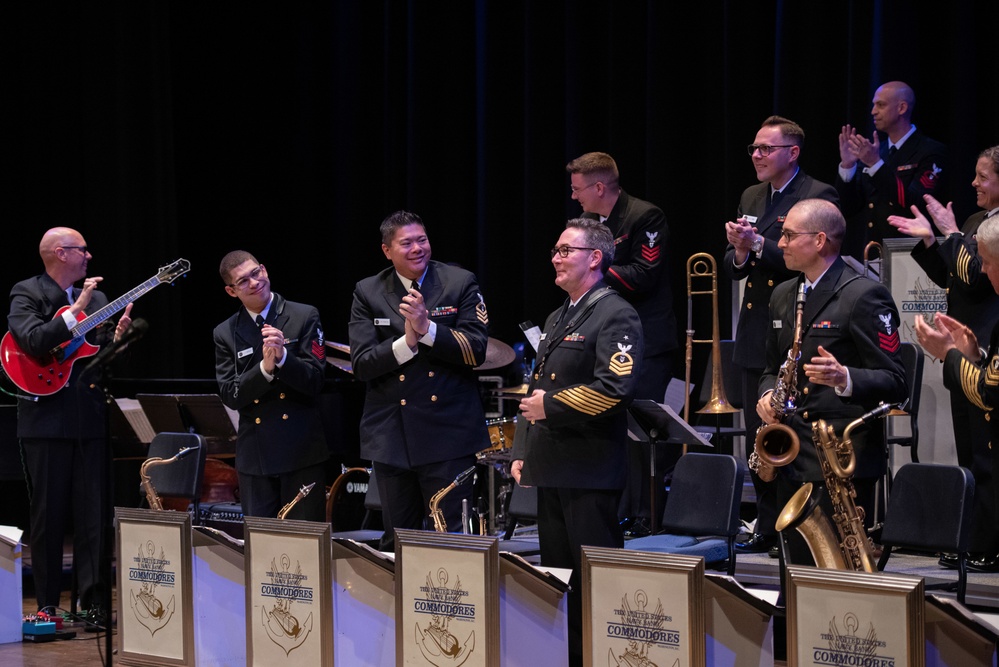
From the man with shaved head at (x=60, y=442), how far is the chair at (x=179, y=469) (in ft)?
0.89

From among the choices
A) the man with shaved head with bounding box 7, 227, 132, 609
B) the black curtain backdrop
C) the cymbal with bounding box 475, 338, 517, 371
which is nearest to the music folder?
the cymbal with bounding box 475, 338, 517, 371

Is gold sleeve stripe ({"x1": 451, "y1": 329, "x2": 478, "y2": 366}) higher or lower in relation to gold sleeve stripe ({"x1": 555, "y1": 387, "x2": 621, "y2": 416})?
higher

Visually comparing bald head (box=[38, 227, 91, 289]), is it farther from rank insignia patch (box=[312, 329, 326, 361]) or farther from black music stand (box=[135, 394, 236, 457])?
rank insignia patch (box=[312, 329, 326, 361])

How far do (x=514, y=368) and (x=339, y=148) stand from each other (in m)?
2.97

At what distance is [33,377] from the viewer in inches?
242

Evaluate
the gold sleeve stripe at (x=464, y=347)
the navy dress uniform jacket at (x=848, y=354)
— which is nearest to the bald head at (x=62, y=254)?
the gold sleeve stripe at (x=464, y=347)

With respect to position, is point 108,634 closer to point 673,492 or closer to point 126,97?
point 673,492

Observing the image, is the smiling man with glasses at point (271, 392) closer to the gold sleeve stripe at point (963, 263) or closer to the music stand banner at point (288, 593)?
the music stand banner at point (288, 593)

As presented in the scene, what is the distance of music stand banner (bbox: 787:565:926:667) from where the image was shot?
3119 millimetres

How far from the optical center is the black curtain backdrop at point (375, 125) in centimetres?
768

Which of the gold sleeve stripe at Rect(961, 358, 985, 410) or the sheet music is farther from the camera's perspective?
the sheet music

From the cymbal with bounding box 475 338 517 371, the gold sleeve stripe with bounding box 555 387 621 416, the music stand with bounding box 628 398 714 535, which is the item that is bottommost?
the music stand with bounding box 628 398 714 535

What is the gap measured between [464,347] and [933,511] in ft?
6.02

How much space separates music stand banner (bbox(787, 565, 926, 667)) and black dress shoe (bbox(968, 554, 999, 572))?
2.05m
